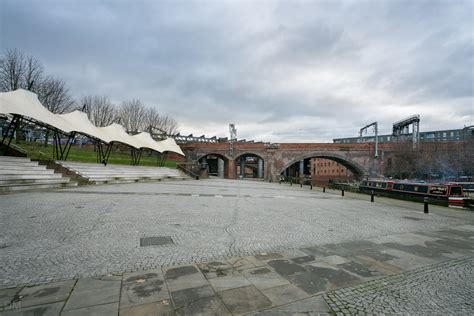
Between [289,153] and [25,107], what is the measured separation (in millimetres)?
39053

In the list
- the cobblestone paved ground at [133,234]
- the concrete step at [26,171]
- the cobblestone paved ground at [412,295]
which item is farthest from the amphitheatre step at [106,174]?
the cobblestone paved ground at [412,295]

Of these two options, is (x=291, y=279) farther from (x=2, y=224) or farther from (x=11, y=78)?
(x=11, y=78)

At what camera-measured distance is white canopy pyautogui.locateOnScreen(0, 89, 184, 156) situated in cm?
1508

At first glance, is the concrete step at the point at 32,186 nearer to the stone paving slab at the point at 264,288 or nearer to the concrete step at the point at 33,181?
the concrete step at the point at 33,181

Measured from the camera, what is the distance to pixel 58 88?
105 ft

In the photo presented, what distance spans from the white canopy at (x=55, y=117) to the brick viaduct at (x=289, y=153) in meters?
17.9

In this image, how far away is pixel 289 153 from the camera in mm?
45750

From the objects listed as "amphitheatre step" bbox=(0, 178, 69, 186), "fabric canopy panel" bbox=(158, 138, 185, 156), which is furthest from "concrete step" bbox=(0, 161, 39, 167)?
"fabric canopy panel" bbox=(158, 138, 185, 156)

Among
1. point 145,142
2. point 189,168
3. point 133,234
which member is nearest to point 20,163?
point 133,234

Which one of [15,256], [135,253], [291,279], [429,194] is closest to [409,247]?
[291,279]

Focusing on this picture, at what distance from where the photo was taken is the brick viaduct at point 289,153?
43281 millimetres

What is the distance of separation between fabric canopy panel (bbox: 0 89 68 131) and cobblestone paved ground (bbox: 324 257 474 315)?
1951 centimetres

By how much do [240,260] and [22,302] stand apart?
3.23 metres

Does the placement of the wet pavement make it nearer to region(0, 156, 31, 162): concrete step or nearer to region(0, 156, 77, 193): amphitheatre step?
region(0, 156, 77, 193): amphitheatre step
